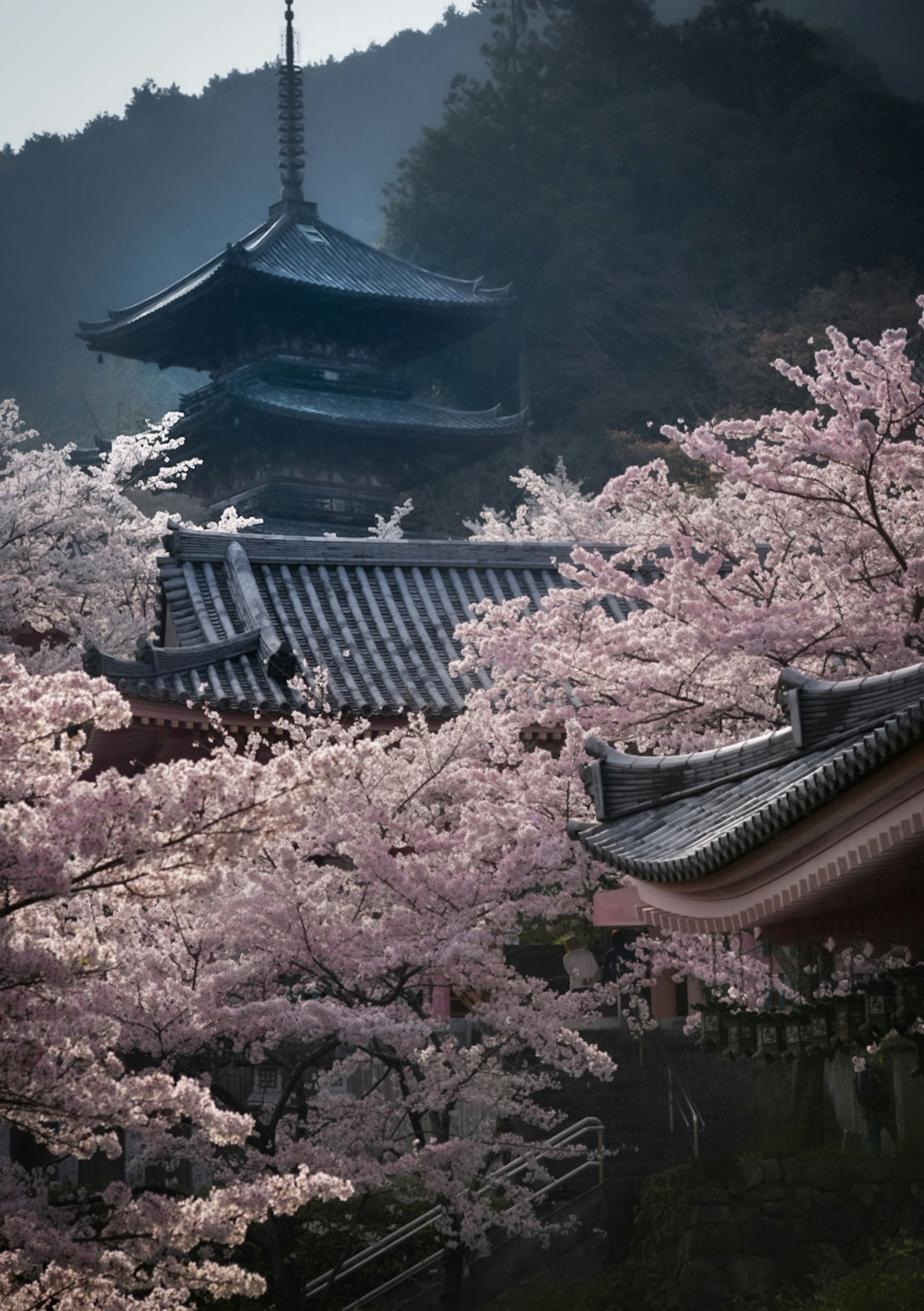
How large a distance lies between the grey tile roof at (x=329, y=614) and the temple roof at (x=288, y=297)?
1524 centimetres

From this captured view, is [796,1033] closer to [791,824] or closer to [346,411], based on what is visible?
[791,824]

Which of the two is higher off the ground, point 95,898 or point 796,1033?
point 95,898

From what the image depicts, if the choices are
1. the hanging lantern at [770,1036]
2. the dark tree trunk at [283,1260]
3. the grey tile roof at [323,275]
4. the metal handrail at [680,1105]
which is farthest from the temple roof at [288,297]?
the hanging lantern at [770,1036]

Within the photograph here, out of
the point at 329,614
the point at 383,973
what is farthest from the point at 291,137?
the point at 383,973

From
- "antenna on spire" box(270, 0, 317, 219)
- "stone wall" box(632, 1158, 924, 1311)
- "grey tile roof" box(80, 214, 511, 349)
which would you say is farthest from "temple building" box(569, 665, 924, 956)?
"antenna on spire" box(270, 0, 317, 219)

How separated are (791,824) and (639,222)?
40.8 m

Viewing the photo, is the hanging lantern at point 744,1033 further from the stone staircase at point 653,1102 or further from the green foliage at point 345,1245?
the stone staircase at point 653,1102

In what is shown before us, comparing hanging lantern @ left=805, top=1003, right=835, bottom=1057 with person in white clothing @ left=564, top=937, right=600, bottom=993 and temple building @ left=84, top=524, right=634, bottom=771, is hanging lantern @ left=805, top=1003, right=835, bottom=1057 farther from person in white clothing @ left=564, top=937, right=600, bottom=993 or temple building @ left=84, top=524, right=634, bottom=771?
person in white clothing @ left=564, top=937, right=600, bottom=993

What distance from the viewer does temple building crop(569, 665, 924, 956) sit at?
5.27 metres

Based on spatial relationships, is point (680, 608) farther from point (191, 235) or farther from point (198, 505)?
point (191, 235)

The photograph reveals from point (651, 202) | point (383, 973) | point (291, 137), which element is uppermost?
point (291, 137)

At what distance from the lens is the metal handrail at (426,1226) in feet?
39.6

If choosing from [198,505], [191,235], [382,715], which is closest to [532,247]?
[198,505]

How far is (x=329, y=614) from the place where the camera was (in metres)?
19.5
